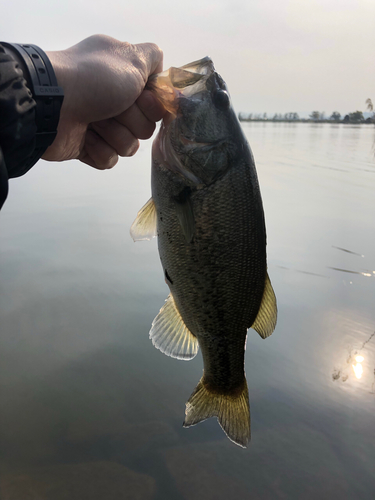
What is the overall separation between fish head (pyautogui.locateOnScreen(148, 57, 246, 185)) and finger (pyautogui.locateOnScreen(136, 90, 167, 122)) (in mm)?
271

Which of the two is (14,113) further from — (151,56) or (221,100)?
(151,56)

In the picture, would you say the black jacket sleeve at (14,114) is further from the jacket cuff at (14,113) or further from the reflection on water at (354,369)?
the reflection on water at (354,369)

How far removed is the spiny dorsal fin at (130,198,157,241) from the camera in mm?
2238

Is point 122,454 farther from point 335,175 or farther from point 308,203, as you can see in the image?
point 335,175

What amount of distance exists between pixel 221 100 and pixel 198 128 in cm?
22

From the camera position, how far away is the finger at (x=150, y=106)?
101 inches

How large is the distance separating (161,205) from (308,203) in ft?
30.8

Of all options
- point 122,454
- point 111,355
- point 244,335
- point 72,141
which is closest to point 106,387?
point 111,355

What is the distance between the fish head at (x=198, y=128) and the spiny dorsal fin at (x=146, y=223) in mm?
272

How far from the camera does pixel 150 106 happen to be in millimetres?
2611

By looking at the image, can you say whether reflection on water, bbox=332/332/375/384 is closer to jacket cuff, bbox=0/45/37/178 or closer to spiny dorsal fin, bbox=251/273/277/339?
spiny dorsal fin, bbox=251/273/277/339

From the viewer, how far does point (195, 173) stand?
2.13 m

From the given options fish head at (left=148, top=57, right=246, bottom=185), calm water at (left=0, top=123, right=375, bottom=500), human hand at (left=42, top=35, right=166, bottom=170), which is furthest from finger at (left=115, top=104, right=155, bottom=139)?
calm water at (left=0, top=123, right=375, bottom=500)

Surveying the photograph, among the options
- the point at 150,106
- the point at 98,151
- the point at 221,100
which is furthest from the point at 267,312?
the point at 98,151
